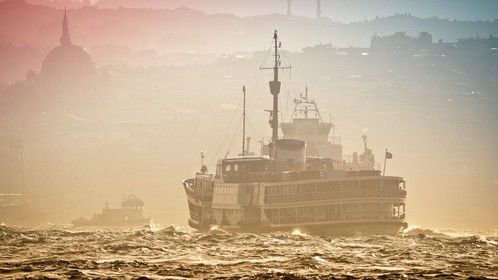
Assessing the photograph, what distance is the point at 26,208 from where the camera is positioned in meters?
157

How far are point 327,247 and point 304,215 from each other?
12.7 m

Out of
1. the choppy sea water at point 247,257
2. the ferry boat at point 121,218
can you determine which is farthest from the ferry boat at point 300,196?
the ferry boat at point 121,218

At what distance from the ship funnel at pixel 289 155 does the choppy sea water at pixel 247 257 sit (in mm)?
8227

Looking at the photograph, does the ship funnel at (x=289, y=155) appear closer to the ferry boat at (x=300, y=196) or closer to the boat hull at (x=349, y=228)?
the ferry boat at (x=300, y=196)

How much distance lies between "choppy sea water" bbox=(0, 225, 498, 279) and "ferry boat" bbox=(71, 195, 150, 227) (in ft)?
230

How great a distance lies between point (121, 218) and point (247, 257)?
91991 mm

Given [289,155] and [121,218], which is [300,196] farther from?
[121,218]

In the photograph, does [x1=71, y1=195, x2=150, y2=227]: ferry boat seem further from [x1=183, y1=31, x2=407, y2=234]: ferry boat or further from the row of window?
the row of window

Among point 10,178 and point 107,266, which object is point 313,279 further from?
point 10,178

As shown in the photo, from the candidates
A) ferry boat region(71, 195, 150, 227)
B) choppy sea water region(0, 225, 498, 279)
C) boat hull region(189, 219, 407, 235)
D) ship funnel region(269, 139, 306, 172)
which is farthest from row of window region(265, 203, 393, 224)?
ferry boat region(71, 195, 150, 227)

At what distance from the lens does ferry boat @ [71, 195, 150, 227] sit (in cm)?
14538

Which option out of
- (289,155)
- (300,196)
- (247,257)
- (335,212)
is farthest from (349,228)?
(247,257)

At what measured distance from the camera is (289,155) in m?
81.9

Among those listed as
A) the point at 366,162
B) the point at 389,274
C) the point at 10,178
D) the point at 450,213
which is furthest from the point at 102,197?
the point at 389,274
